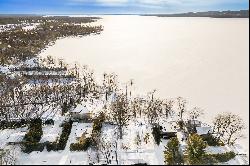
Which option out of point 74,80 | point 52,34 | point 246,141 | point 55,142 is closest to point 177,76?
point 74,80

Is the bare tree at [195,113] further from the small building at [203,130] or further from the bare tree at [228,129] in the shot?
the bare tree at [228,129]

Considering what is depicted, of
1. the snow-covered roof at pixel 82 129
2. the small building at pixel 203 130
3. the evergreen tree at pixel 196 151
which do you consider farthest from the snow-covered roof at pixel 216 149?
the snow-covered roof at pixel 82 129

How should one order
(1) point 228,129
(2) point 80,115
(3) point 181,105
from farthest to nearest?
(3) point 181,105 < (2) point 80,115 < (1) point 228,129

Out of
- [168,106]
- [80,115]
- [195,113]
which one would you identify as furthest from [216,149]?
[80,115]

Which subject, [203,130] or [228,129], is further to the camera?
[228,129]

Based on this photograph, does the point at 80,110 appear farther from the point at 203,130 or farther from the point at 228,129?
the point at 228,129

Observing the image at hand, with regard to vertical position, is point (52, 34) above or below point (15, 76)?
above

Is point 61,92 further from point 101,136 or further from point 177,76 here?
point 177,76

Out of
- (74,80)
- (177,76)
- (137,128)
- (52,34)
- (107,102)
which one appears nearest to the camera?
(137,128)

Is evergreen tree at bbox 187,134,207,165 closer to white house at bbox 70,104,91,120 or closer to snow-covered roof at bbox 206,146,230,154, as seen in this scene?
snow-covered roof at bbox 206,146,230,154
